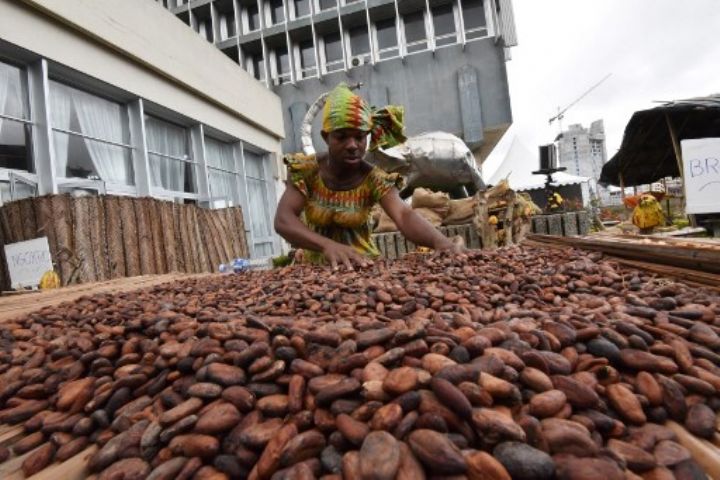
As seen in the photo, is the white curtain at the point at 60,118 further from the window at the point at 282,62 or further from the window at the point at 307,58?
the window at the point at 282,62

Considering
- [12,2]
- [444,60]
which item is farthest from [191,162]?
[444,60]

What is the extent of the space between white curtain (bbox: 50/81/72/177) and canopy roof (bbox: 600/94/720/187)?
24.8 feet

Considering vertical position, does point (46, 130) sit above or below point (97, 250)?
above

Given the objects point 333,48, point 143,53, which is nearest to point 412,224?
point 143,53

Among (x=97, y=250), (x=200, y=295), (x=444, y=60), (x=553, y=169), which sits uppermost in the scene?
(x=444, y=60)

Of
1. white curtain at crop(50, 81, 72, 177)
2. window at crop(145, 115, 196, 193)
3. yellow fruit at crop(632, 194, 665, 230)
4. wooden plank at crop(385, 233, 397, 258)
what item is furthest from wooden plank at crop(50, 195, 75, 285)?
yellow fruit at crop(632, 194, 665, 230)

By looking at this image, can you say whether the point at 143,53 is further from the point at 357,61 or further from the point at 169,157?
the point at 357,61

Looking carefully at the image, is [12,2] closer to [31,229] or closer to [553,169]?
[31,229]

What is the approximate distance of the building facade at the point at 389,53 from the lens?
41.3 ft

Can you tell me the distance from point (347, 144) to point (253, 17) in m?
16.4

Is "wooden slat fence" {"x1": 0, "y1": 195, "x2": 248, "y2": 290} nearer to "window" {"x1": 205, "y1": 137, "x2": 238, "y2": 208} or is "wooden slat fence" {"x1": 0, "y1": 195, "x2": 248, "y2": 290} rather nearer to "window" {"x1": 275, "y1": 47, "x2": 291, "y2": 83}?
"window" {"x1": 205, "y1": 137, "x2": 238, "y2": 208}

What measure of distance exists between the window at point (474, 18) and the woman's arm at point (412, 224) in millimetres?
12793

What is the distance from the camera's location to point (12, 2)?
4.20 m

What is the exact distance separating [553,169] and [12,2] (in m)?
6.48
